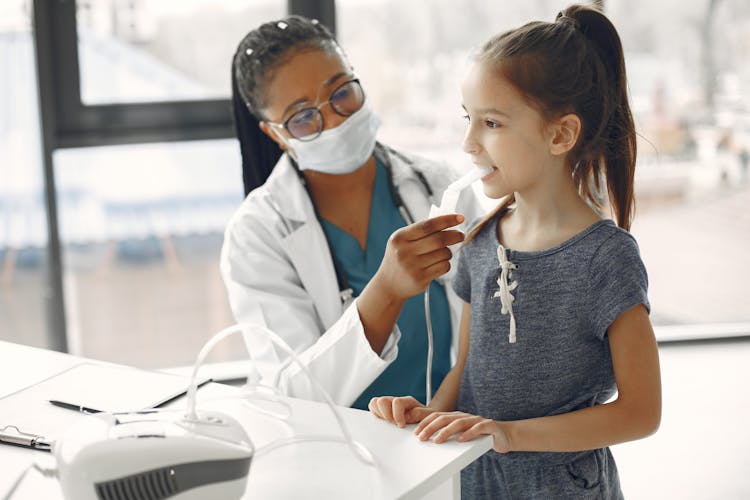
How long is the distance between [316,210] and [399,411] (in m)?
0.68

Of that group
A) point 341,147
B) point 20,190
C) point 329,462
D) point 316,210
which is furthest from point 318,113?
point 20,190

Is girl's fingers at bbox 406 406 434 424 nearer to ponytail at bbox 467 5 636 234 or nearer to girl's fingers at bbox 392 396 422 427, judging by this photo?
girl's fingers at bbox 392 396 422 427

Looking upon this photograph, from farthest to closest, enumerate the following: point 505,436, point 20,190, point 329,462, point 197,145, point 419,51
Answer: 1. point 419,51
2. point 197,145
3. point 20,190
4. point 505,436
5. point 329,462

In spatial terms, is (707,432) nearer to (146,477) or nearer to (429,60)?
(429,60)

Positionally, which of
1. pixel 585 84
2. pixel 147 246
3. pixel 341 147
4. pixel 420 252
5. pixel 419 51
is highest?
pixel 419 51

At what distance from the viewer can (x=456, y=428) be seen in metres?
1.12

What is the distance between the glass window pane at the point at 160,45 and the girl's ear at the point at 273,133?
112cm

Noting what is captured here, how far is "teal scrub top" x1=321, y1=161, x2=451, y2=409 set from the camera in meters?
1.72

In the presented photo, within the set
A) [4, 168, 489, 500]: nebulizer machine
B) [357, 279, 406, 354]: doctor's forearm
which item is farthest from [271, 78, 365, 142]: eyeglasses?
[4, 168, 489, 500]: nebulizer machine

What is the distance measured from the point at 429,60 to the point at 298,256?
58.9 inches

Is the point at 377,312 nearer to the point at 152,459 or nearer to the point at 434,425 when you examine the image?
the point at 434,425

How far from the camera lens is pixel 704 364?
3207 mm

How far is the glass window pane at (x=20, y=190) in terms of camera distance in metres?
2.65

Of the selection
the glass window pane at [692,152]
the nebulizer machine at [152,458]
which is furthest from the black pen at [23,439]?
the glass window pane at [692,152]
